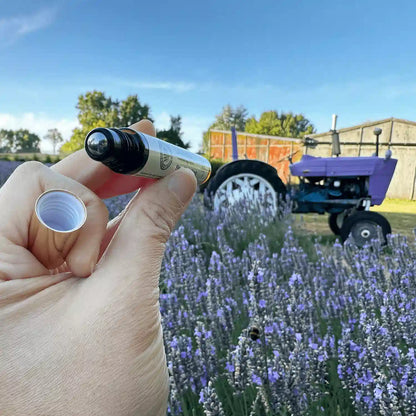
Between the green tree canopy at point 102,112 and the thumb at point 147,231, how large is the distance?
37389mm

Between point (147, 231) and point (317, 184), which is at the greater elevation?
point (147, 231)

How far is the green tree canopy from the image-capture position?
37.8 metres

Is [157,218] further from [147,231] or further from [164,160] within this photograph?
[164,160]

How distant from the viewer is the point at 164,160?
3.27 ft

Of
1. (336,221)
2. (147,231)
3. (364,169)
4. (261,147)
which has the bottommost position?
(336,221)

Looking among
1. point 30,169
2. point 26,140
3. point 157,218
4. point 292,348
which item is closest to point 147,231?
point 157,218

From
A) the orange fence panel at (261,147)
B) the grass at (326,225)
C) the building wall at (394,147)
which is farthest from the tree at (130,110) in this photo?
the grass at (326,225)

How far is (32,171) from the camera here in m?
0.97

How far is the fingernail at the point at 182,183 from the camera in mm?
1018

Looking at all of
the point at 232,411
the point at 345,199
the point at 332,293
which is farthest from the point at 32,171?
the point at 345,199

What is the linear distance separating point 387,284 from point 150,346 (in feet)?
7.06

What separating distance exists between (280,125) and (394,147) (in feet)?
74.6

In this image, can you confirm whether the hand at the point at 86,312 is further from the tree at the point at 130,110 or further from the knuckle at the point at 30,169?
the tree at the point at 130,110

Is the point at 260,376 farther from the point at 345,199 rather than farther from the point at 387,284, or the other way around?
the point at 345,199
